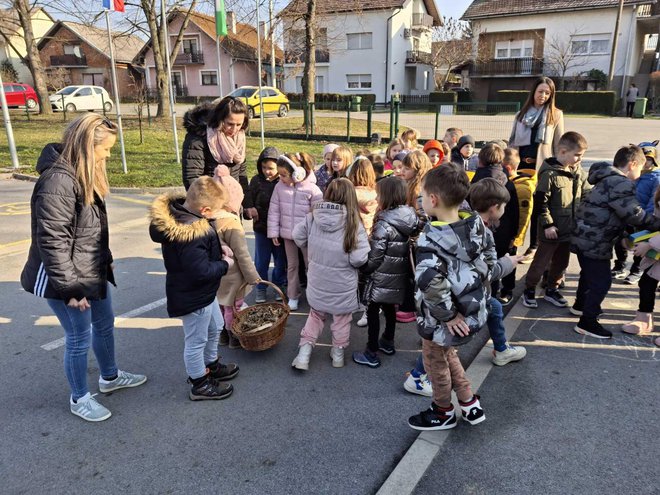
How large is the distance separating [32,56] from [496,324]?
28.5 m

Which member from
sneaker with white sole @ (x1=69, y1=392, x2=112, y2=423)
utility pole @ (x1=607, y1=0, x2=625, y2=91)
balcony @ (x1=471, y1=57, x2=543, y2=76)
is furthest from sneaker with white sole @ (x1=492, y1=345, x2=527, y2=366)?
balcony @ (x1=471, y1=57, x2=543, y2=76)

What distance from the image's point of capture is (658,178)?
4492 mm

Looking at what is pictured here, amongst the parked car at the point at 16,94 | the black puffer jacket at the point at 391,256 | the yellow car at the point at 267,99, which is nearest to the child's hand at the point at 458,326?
the black puffer jacket at the point at 391,256

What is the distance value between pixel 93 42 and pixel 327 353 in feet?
189

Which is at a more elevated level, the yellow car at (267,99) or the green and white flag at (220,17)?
the green and white flag at (220,17)

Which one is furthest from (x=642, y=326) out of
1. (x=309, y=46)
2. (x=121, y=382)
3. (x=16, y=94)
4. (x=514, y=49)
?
(x=514, y=49)

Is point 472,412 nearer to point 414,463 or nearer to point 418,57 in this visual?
point 414,463

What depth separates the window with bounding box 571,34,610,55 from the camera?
3634 cm

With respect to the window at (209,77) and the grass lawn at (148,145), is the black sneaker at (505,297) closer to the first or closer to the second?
the grass lawn at (148,145)

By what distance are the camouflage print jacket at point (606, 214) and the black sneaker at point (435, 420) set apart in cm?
202

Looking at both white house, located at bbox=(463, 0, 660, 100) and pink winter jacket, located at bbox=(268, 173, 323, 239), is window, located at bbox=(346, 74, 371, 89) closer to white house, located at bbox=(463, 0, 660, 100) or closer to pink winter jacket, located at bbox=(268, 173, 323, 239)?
white house, located at bbox=(463, 0, 660, 100)

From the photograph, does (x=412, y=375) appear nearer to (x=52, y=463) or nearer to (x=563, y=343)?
(x=563, y=343)

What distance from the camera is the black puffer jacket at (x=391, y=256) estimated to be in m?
3.57

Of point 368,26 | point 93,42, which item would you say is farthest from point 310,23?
point 93,42
